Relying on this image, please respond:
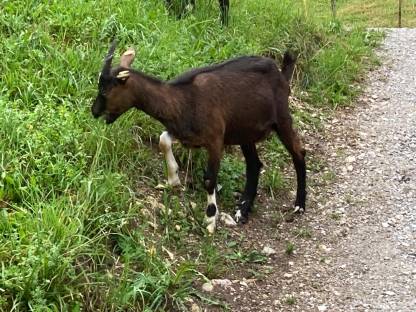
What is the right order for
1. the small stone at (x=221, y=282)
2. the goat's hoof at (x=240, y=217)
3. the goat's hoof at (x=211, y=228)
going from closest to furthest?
the small stone at (x=221, y=282), the goat's hoof at (x=211, y=228), the goat's hoof at (x=240, y=217)

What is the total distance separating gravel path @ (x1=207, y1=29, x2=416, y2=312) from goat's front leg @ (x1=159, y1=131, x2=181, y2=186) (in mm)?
714

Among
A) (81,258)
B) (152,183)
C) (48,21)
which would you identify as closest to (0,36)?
(48,21)

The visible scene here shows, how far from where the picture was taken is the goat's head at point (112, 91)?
5312mm

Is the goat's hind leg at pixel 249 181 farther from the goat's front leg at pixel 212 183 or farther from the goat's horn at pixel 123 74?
the goat's horn at pixel 123 74

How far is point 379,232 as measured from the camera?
6.19 meters

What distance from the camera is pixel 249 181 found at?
641 cm

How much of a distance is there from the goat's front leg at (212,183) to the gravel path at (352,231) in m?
0.37

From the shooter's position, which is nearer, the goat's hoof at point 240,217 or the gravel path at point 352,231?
the gravel path at point 352,231

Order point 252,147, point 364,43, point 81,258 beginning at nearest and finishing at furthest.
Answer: point 81,258
point 252,147
point 364,43

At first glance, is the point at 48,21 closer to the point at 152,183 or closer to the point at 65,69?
the point at 65,69

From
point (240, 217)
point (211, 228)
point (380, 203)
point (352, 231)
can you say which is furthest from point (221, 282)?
point (380, 203)

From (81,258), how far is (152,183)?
4.75 ft

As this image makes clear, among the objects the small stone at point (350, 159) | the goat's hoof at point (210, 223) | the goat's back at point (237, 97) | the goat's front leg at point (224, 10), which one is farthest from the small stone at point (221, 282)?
the goat's front leg at point (224, 10)

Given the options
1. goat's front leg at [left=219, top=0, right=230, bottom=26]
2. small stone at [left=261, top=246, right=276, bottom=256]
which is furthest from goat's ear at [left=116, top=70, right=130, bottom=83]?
goat's front leg at [left=219, top=0, right=230, bottom=26]
